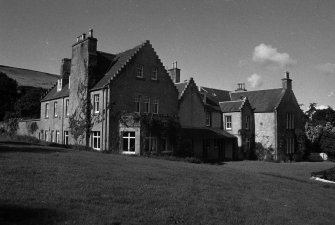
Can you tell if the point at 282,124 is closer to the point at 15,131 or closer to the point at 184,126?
the point at 184,126

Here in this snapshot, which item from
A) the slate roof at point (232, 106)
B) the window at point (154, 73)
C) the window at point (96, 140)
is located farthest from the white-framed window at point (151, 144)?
the slate roof at point (232, 106)

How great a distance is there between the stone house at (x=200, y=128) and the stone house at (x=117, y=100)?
2112mm

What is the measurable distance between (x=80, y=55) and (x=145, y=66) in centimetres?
696

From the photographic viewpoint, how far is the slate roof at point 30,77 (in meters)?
89.1

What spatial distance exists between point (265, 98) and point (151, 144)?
2178 centimetres

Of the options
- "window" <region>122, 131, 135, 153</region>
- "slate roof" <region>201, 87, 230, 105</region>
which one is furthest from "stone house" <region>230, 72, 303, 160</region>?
"window" <region>122, 131, 135, 153</region>

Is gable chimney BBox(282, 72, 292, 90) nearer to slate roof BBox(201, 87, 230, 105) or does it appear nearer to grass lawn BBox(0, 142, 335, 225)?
slate roof BBox(201, 87, 230, 105)

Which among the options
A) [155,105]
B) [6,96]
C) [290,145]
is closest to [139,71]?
[155,105]

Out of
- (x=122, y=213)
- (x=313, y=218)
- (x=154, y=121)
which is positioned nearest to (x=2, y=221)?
(x=122, y=213)

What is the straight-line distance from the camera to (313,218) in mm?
13578

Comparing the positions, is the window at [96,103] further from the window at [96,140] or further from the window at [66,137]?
the window at [66,137]

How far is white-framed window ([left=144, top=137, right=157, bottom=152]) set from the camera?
32.5 metres

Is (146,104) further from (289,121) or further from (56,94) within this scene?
(289,121)

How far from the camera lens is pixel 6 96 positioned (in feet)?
189
